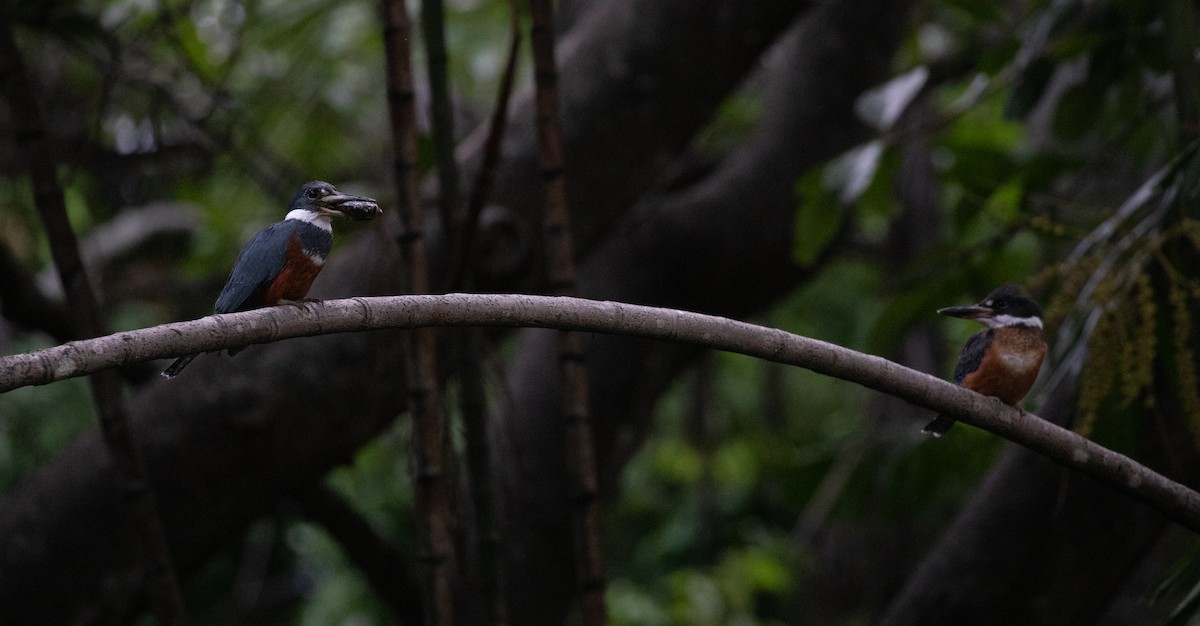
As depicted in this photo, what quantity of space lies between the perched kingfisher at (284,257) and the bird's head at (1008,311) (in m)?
1.60

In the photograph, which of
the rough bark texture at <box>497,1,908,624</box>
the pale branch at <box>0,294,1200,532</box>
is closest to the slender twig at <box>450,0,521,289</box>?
the pale branch at <box>0,294,1200,532</box>

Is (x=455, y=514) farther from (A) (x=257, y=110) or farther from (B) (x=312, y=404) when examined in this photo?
(A) (x=257, y=110)

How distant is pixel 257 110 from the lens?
18.4 feet

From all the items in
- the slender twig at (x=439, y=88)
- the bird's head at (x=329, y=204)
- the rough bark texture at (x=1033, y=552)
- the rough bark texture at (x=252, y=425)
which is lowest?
the rough bark texture at (x=1033, y=552)

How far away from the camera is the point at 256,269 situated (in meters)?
2.27

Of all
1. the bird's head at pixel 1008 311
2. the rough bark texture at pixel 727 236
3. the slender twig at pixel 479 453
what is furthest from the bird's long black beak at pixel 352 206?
the rough bark texture at pixel 727 236

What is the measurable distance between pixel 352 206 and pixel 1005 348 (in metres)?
1.73

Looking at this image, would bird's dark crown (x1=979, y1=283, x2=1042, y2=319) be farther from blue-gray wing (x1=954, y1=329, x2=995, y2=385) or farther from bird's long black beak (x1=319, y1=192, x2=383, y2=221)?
bird's long black beak (x1=319, y1=192, x2=383, y2=221)

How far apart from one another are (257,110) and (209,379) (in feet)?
7.23

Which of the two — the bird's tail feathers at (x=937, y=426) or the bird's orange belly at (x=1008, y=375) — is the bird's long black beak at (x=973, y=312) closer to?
the bird's orange belly at (x=1008, y=375)

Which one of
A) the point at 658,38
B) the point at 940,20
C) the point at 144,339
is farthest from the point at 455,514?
the point at 940,20

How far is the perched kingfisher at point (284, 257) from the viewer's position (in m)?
2.25

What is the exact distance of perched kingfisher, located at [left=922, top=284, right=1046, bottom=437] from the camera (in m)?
2.85

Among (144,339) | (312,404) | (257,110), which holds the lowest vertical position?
(312,404)
